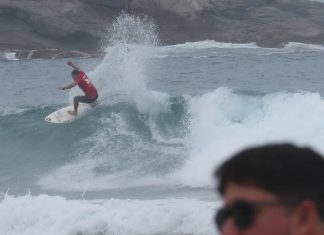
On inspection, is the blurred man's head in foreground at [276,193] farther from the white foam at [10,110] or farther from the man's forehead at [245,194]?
the white foam at [10,110]

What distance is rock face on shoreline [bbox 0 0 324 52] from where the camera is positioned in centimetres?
5281

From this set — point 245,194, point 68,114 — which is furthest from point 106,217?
point 245,194

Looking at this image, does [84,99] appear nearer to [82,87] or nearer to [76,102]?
[76,102]

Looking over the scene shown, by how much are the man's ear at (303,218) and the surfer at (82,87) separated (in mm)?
14669

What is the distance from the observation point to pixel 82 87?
54.8 ft

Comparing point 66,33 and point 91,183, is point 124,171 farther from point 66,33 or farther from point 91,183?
point 66,33

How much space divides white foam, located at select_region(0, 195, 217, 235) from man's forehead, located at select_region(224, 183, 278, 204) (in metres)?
8.22

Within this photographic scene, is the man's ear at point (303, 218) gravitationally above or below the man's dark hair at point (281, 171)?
below

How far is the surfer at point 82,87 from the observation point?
1652 centimetres

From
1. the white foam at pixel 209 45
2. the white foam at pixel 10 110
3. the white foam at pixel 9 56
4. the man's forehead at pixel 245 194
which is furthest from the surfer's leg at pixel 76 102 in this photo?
the white foam at pixel 209 45

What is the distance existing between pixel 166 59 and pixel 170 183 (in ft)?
94.9

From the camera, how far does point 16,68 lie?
1549 inches

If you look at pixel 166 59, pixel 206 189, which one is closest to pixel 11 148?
pixel 206 189

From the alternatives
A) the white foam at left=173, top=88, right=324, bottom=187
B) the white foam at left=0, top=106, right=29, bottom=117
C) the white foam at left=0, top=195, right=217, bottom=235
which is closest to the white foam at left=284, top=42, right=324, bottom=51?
the white foam at left=0, top=106, right=29, bottom=117
